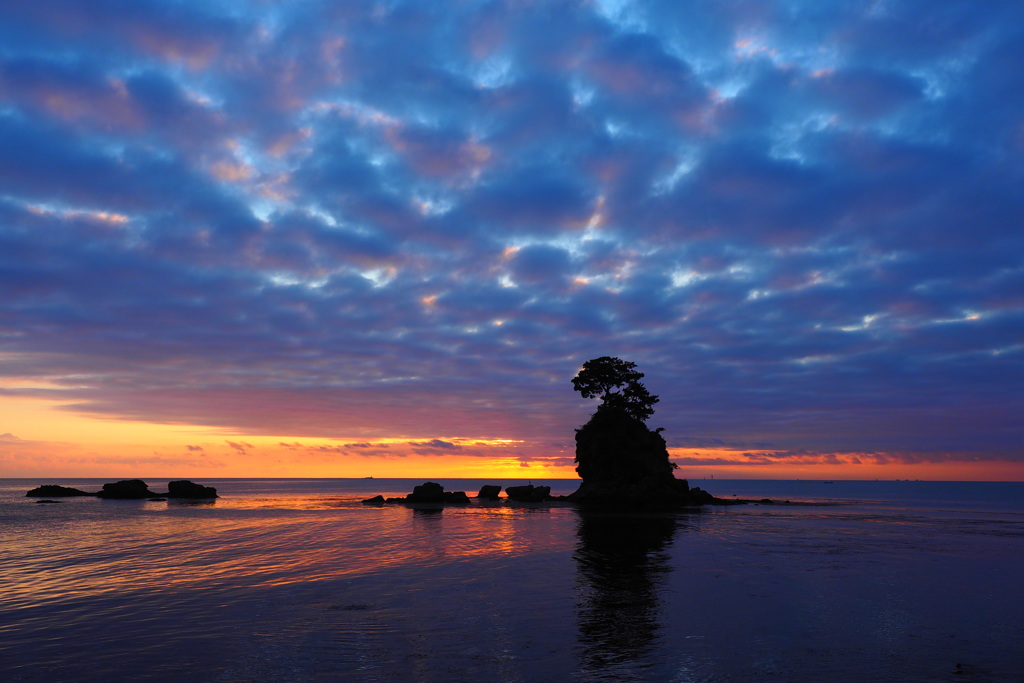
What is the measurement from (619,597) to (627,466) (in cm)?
8050

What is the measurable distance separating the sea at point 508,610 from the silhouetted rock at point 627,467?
5393 cm

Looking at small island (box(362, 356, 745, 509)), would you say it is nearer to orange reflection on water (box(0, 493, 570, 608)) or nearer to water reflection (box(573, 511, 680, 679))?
orange reflection on water (box(0, 493, 570, 608))

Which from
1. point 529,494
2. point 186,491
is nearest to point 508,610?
point 529,494

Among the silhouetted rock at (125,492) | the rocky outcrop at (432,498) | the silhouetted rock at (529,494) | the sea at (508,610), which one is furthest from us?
the silhouetted rock at (125,492)

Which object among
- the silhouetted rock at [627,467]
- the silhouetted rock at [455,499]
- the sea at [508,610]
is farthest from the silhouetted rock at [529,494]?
the sea at [508,610]

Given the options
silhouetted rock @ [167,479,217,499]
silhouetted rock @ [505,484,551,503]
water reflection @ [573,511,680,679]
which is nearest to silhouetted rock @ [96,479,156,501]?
silhouetted rock @ [167,479,217,499]

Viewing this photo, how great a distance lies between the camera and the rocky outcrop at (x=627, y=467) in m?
101

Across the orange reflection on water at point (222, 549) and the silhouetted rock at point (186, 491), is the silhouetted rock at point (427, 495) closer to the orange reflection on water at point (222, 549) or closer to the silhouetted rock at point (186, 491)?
the orange reflection on water at point (222, 549)

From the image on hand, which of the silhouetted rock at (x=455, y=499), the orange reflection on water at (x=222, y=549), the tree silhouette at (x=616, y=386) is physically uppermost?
the tree silhouette at (x=616, y=386)

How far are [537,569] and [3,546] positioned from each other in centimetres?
4227

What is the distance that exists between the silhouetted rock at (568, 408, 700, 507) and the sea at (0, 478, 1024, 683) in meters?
53.9

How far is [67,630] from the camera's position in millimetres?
19984

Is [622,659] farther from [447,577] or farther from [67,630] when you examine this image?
[67,630]

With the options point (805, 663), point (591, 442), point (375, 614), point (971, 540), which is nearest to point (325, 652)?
point (375, 614)
